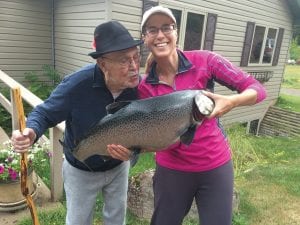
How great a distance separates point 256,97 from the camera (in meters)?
1.77

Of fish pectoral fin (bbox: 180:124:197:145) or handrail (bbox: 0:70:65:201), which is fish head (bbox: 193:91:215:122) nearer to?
fish pectoral fin (bbox: 180:124:197:145)

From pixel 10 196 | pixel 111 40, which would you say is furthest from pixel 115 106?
pixel 10 196

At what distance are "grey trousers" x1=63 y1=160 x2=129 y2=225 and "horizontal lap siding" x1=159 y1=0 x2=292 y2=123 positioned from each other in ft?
19.6

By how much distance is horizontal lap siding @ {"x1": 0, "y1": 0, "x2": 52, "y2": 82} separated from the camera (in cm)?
791

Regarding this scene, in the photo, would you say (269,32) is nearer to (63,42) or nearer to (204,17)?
(204,17)

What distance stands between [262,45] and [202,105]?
34.7 feet

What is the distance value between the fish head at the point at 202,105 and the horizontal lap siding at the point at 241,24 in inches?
250

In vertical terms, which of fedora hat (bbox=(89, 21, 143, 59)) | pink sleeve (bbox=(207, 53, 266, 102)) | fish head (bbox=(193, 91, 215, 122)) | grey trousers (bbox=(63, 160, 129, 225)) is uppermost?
fedora hat (bbox=(89, 21, 143, 59))

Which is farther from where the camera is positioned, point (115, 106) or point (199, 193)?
point (199, 193)

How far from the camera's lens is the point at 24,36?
8.23 metres

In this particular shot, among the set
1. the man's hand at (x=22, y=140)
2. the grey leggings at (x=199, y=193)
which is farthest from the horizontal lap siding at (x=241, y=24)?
the man's hand at (x=22, y=140)

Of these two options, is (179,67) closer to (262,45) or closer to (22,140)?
(22,140)

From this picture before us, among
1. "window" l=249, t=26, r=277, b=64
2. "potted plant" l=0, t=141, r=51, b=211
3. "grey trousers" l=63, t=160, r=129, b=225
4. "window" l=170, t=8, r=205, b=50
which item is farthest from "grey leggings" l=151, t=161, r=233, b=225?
"window" l=249, t=26, r=277, b=64

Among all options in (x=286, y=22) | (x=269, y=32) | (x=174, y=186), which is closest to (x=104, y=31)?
(x=174, y=186)
